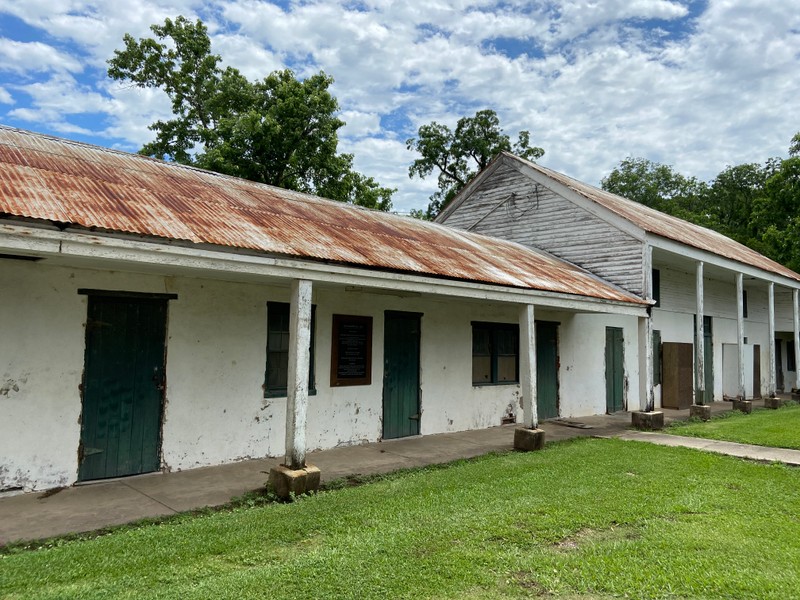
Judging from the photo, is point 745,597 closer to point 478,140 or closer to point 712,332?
point 712,332

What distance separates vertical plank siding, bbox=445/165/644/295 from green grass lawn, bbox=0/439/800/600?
6.95 metres

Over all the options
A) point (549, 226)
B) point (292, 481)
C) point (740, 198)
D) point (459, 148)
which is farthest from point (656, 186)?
point (292, 481)

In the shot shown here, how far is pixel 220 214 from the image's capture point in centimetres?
655

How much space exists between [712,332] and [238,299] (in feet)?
51.7

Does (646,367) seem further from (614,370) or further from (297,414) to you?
(297,414)

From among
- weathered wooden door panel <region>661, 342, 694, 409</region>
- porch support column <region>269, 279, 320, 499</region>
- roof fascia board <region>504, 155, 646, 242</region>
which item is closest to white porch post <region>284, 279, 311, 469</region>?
porch support column <region>269, 279, 320, 499</region>

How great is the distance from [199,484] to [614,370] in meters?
10.7

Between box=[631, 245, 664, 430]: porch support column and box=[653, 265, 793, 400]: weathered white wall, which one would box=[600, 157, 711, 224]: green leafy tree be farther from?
box=[631, 245, 664, 430]: porch support column

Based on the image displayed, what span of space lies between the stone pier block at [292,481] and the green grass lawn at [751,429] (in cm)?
782

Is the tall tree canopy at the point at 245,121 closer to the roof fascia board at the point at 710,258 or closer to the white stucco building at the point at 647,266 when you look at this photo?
the white stucco building at the point at 647,266

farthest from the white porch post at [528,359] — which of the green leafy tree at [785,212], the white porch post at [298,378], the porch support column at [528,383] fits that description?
the green leafy tree at [785,212]

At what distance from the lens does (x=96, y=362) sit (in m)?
6.11

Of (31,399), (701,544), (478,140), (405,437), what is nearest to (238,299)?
(31,399)

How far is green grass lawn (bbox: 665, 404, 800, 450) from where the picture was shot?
9.62 meters
